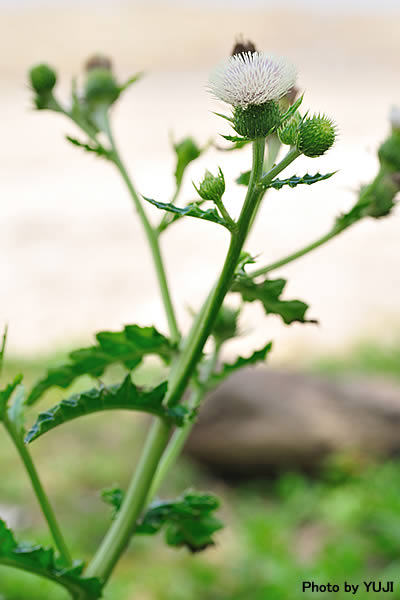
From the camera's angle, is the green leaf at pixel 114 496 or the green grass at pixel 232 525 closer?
the green leaf at pixel 114 496

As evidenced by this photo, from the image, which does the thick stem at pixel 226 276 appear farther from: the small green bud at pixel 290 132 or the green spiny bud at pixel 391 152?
the green spiny bud at pixel 391 152

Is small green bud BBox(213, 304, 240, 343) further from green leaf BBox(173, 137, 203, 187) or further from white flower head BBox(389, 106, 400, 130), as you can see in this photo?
white flower head BBox(389, 106, 400, 130)

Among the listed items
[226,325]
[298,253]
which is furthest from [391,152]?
[226,325]

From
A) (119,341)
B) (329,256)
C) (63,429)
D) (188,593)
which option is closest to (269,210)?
(329,256)

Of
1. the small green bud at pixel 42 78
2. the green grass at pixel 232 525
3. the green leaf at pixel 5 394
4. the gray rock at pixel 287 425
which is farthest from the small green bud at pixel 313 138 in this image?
the gray rock at pixel 287 425

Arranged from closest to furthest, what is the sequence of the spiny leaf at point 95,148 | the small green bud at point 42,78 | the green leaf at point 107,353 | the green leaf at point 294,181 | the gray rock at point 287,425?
the green leaf at point 294,181
the green leaf at point 107,353
the spiny leaf at point 95,148
the small green bud at point 42,78
the gray rock at point 287,425

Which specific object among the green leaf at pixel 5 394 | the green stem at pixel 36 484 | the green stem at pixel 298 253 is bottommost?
the green stem at pixel 36 484

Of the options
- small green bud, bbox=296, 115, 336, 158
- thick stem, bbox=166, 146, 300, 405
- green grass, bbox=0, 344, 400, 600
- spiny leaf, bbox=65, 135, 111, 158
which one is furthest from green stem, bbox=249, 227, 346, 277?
green grass, bbox=0, 344, 400, 600

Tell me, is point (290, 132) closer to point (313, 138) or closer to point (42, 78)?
point (313, 138)
